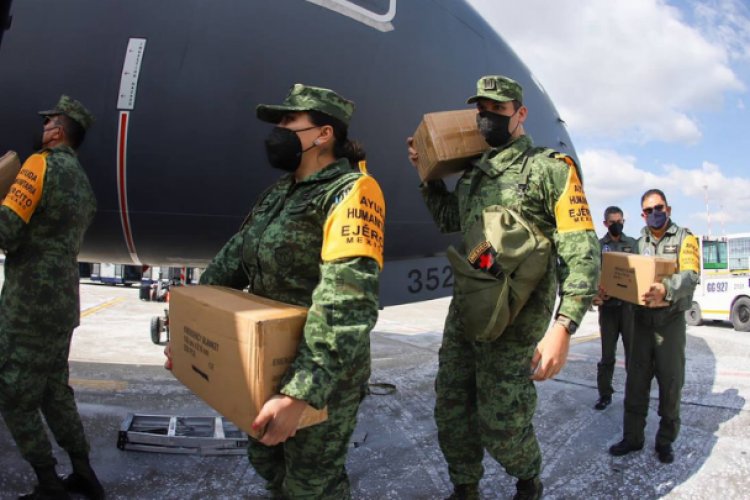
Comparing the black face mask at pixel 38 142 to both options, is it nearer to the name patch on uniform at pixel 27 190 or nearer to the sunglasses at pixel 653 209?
the name patch on uniform at pixel 27 190

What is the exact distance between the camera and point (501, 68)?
420 cm

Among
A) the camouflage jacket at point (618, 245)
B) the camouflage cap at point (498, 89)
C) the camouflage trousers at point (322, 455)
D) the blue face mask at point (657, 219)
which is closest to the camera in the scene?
the camouflage trousers at point (322, 455)

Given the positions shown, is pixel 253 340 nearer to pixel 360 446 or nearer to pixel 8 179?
pixel 8 179

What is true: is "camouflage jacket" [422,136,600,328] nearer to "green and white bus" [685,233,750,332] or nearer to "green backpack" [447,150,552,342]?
"green backpack" [447,150,552,342]

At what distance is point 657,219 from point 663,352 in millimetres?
962

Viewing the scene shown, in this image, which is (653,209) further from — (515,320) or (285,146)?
(285,146)

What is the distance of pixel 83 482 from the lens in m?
2.89

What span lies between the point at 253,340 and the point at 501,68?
335 cm

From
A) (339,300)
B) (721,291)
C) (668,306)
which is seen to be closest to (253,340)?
(339,300)

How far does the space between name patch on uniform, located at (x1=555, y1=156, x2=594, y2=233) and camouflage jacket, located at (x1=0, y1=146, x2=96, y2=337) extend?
234 centimetres

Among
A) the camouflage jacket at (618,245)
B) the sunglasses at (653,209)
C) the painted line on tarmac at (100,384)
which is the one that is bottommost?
the painted line on tarmac at (100,384)

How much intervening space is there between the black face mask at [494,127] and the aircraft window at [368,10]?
115cm

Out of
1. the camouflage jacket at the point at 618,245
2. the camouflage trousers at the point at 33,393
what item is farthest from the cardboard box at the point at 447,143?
the camouflage jacket at the point at 618,245

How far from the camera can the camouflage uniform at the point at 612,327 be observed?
487cm
